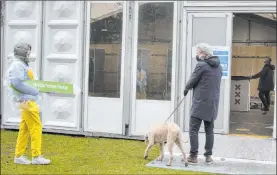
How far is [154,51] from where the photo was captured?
884cm

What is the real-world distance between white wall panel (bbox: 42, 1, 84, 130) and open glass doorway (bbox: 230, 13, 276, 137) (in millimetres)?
4404

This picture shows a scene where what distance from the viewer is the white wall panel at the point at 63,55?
9.21 m

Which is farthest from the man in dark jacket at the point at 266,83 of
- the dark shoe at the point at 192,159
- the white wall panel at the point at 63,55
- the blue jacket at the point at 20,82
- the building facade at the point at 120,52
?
the blue jacket at the point at 20,82

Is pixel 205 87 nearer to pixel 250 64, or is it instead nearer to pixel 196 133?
pixel 196 133

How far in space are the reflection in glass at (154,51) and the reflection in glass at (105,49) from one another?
17.3 inches

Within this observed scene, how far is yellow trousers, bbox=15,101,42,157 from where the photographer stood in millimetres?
6656

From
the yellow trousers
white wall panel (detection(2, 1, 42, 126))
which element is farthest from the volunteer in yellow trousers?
white wall panel (detection(2, 1, 42, 126))

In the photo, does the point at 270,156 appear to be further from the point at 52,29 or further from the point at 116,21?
the point at 52,29

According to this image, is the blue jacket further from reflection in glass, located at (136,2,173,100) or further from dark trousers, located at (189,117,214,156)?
reflection in glass, located at (136,2,173,100)

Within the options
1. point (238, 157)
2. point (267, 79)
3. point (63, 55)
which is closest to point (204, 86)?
point (238, 157)

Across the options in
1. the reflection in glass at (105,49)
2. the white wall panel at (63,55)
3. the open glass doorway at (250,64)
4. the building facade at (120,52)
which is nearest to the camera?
the building facade at (120,52)

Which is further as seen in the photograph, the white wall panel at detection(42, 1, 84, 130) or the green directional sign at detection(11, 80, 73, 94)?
the white wall panel at detection(42, 1, 84, 130)

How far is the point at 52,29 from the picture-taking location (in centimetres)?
937

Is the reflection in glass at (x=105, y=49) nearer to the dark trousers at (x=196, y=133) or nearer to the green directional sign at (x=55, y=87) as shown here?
the green directional sign at (x=55, y=87)
